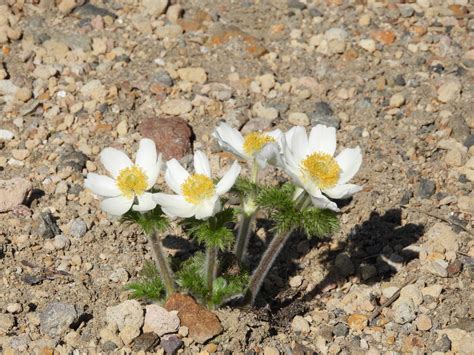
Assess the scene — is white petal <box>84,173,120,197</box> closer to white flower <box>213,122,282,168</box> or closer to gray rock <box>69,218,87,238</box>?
white flower <box>213,122,282,168</box>

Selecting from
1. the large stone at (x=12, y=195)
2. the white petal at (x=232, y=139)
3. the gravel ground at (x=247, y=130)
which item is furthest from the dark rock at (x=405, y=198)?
the large stone at (x=12, y=195)

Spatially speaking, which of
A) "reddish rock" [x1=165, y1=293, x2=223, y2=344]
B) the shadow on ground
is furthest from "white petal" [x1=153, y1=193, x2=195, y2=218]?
the shadow on ground

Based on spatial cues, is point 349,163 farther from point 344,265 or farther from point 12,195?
point 12,195

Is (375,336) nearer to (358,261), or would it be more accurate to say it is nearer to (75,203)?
(358,261)

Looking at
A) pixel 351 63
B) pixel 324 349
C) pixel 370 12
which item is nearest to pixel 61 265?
pixel 324 349

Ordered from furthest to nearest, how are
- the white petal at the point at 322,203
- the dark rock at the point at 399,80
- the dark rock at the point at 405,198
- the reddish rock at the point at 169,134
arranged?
the dark rock at the point at 399,80, the reddish rock at the point at 169,134, the dark rock at the point at 405,198, the white petal at the point at 322,203

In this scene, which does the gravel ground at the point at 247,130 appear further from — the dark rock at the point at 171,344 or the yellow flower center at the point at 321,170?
the yellow flower center at the point at 321,170
